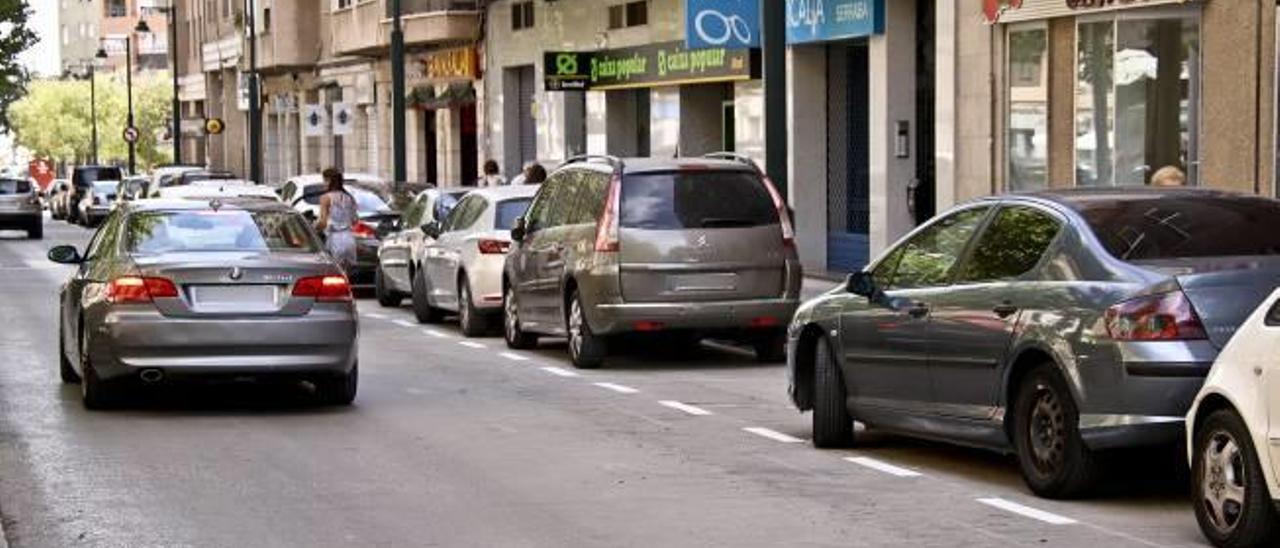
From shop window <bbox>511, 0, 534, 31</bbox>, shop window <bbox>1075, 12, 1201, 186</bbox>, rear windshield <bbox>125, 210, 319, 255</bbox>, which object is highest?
shop window <bbox>511, 0, 534, 31</bbox>

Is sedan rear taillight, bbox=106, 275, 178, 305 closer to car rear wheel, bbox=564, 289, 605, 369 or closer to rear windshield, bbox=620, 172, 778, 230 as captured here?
rear windshield, bbox=620, 172, 778, 230

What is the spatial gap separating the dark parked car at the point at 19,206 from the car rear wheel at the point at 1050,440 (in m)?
→ 46.7

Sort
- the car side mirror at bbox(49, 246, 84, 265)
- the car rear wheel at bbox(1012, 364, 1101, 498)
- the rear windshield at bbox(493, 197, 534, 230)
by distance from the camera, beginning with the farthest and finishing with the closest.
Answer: the rear windshield at bbox(493, 197, 534, 230)
the car side mirror at bbox(49, 246, 84, 265)
the car rear wheel at bbox(1012, 364, 1101, 498)

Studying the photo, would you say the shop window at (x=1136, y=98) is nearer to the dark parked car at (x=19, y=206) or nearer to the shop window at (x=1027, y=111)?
the shop window at (x=1027, y=111)

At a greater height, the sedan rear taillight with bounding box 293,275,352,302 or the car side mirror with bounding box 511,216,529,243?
the car side mirror with bounding box 511,216,529,243

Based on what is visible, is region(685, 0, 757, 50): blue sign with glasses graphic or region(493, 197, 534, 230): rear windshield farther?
region(685, 0, 757, 50): blue sign with glasses graphic

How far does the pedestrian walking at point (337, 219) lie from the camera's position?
24.8 meters

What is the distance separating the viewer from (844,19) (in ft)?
91.1

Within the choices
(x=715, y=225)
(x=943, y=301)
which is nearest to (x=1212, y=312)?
(x=943, y=301)

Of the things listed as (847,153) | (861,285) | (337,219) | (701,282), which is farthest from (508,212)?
(861,285)

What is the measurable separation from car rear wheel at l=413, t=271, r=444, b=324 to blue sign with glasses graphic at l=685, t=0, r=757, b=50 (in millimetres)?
5264

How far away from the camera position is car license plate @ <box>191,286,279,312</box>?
13.9 m

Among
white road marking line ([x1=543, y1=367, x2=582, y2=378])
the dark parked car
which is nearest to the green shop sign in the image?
white road marking line ([x1=543, y1=367, x2=582, y2=378])

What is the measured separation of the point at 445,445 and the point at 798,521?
3398mm
